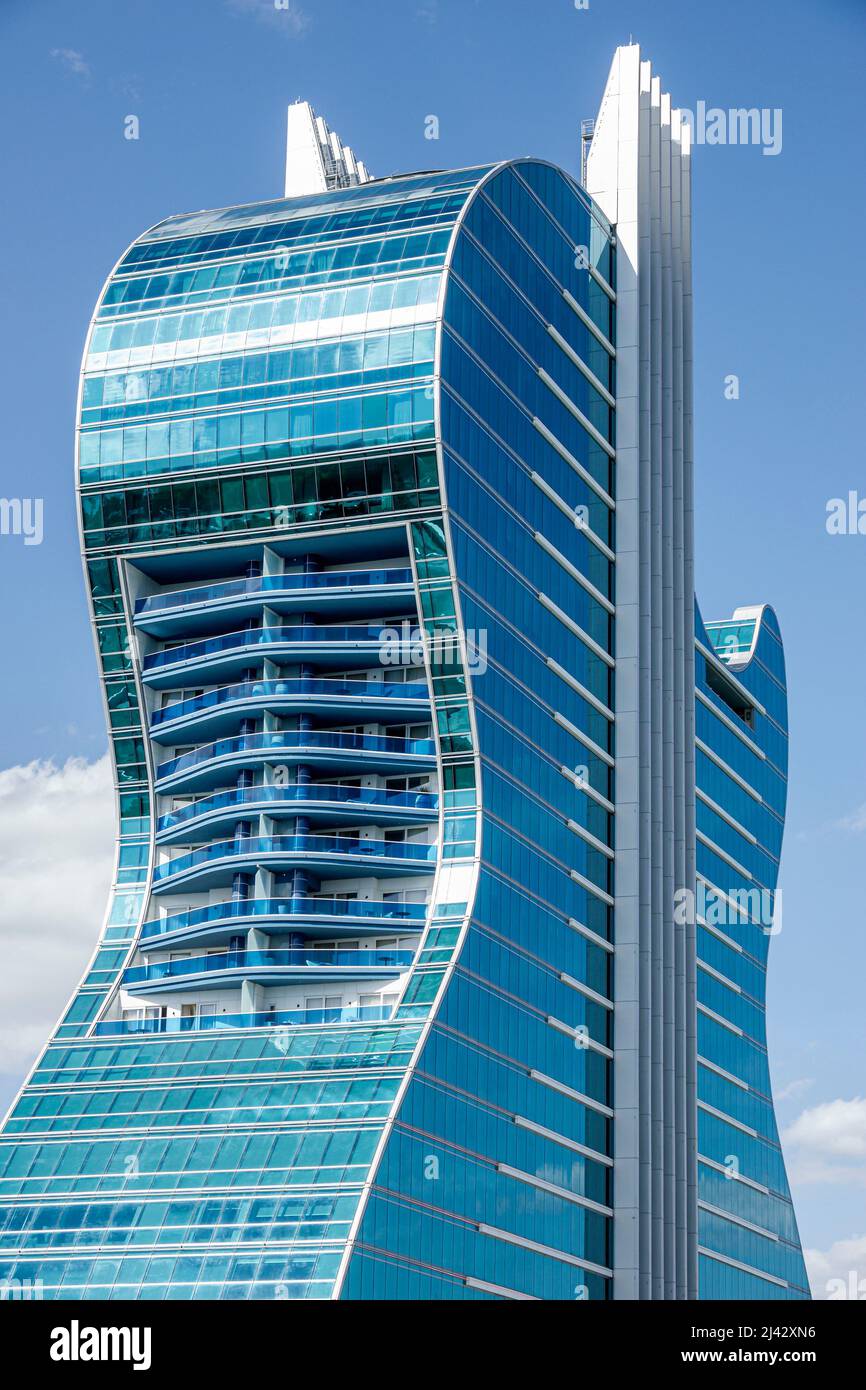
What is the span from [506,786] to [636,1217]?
2976cm

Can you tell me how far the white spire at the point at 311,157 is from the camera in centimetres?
14475

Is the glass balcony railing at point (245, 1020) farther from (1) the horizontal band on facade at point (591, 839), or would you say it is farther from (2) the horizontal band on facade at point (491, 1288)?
(1) the horizontal band on facade at point (591, 839)

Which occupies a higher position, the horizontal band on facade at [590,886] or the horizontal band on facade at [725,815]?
the horizontal band on facade at [725,815]

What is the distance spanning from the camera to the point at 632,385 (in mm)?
136875

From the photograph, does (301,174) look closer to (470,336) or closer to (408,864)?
(470,336)

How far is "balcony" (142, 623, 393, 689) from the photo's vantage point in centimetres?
10725

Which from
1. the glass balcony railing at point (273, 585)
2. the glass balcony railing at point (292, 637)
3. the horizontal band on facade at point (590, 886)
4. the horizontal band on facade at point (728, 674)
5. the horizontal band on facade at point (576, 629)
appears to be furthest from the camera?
the horizontal band on facade at point (728, 674)

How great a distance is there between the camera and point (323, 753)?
346 feet

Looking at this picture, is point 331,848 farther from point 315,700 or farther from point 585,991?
point 585,991

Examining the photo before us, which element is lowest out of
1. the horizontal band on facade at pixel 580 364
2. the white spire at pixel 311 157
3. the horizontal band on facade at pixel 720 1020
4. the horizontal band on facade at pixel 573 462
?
the horizontal band on facade at pixel 720 1020

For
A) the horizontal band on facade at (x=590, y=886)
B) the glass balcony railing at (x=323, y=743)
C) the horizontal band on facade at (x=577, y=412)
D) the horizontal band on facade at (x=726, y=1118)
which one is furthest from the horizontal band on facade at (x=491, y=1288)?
the horizontal band on facade at (x=577, y=412)

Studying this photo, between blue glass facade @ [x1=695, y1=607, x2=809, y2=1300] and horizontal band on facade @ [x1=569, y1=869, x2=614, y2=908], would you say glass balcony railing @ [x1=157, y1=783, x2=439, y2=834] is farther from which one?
blue glass facade @ [x1=695, y1=607, x2=809, y2=1300]

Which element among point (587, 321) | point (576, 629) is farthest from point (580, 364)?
point (576, 629)

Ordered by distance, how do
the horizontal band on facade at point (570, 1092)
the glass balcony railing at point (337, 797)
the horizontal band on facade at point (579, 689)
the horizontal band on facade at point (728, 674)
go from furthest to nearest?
the horizontal band on facade at point (728, 674)
the horizontal band on facade at point (579, 689)
the horizontal band on facade at point (570, 1092)
the glass balcony railing at point (337, 797)
